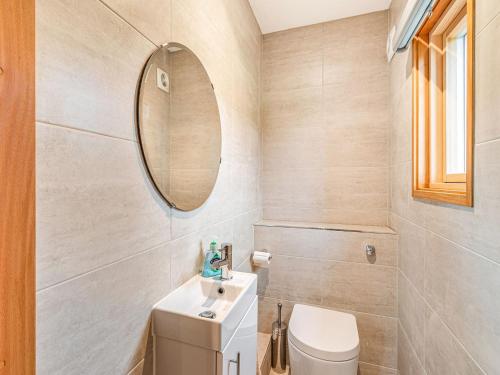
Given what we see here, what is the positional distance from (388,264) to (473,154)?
1.07 meters

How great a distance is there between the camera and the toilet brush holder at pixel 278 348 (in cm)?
170

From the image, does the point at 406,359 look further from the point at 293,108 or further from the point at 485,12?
the point at 293,108

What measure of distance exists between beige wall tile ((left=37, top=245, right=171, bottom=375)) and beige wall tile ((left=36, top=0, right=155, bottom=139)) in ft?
1.30

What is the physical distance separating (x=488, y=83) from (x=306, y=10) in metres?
1.55

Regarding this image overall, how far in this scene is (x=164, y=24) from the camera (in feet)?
2.91

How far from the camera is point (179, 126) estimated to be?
1009 mm

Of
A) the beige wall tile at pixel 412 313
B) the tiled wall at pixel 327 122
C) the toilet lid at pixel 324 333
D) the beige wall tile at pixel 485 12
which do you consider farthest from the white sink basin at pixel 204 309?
the beige wall tile at pixel 485 12

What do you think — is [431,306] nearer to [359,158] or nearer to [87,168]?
[359,158]

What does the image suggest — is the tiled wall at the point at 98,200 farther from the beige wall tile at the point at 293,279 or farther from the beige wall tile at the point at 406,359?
the beige wall tile at the point at 406,359

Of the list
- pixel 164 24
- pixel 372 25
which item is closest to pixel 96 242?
pixel 164 24

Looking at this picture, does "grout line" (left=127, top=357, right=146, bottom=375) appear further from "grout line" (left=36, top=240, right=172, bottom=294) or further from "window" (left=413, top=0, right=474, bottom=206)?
"window" (left=413, top=0, right=474, bottom=206)

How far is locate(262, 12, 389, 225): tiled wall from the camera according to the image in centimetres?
185

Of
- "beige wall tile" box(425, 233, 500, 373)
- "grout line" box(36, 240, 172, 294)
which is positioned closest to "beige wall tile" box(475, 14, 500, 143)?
"beige wall tile" box(425, 233, 500, 373)

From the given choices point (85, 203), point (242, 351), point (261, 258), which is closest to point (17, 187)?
point (85, 203)
